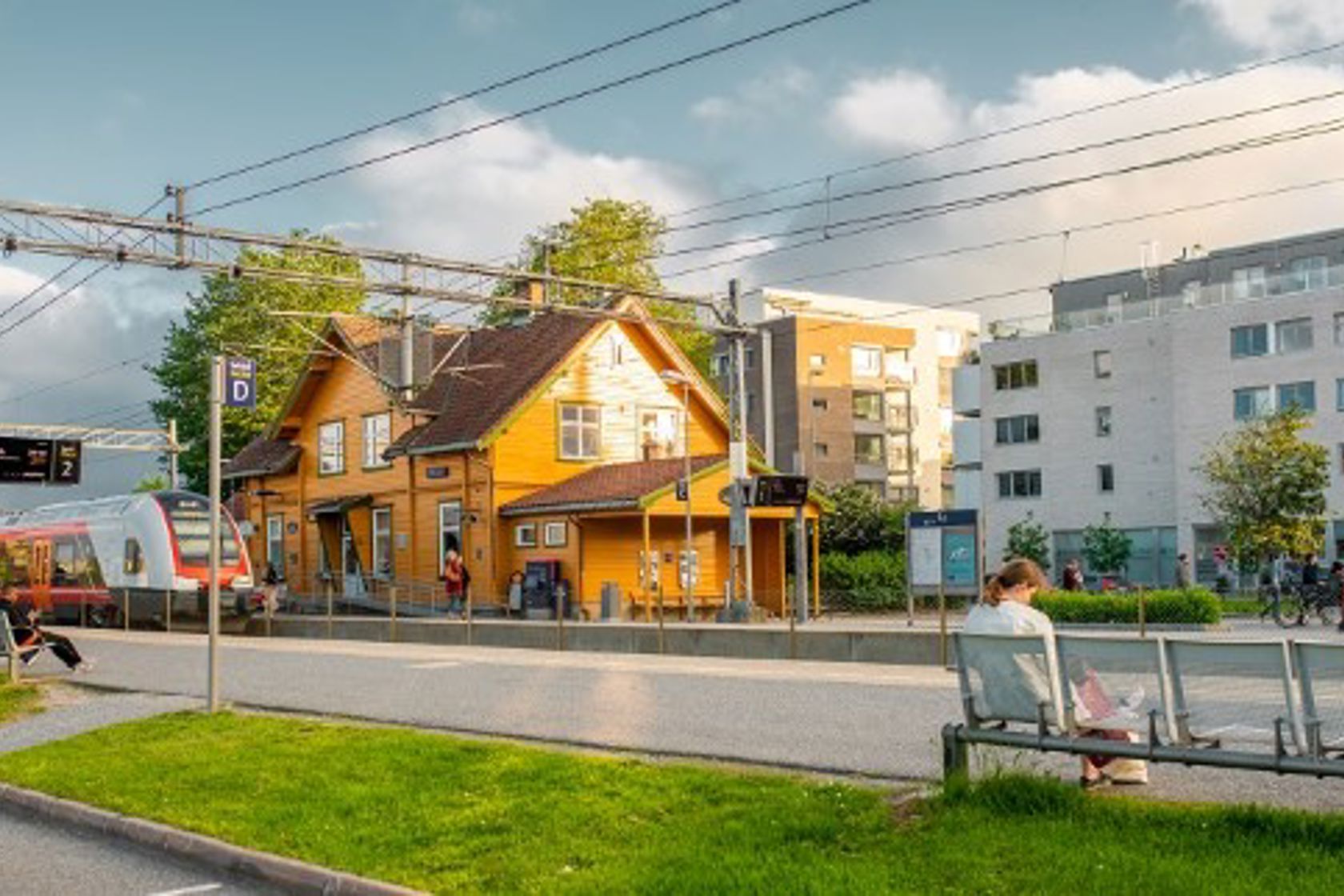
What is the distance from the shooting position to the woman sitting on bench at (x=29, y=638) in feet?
77.5

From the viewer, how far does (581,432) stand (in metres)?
48.0

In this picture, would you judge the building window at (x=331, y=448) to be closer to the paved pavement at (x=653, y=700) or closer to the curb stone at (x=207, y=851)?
the paved pavement at (x=653, y=700)

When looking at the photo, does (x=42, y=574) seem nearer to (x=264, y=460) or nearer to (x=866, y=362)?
(x=264, y=460)

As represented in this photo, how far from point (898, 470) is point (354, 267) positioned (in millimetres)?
36227

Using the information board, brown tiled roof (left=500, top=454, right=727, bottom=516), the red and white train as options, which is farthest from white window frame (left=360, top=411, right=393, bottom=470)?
the information board

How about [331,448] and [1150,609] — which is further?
[331,448]

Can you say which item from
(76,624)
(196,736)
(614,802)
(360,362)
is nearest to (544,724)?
(196,736)

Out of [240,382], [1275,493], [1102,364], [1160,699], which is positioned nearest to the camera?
[1160,699]

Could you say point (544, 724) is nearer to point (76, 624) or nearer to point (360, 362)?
point (360, 362)

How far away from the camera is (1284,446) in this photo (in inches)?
2040

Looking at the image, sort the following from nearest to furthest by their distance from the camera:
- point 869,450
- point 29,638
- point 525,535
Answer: point 29,638 < point 525,535 < point 869,450

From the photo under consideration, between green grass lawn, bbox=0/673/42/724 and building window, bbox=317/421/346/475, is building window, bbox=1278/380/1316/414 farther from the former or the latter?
green grass lawn, bbox=0/673/42/724

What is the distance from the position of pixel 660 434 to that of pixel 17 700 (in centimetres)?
3194

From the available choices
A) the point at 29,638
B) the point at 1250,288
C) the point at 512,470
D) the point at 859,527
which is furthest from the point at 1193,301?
the point at 29,638
